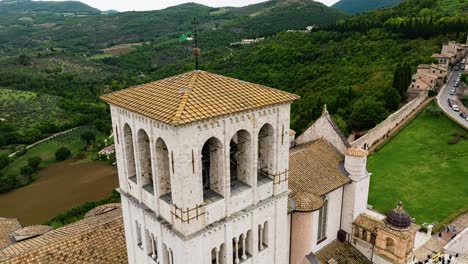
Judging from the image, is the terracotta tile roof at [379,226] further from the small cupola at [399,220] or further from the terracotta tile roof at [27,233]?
the terracotta tile roof at [27,233]

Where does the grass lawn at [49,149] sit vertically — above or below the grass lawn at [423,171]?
below

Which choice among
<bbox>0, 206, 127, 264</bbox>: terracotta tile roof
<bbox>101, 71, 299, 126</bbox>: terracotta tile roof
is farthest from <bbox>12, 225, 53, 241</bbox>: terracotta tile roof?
<bbox>101, 71, 299, 126</bbox>: terracotta tile roof

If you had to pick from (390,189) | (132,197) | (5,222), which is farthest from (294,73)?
(132,197)

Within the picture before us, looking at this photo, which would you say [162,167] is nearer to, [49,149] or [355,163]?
[355,163]

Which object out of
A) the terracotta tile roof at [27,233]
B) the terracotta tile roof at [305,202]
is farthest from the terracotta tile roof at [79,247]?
the terracotta tile roof at [305,202]

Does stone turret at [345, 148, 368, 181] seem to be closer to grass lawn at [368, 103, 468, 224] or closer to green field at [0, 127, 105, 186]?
grass lawn at [368, 103, 468, 224]

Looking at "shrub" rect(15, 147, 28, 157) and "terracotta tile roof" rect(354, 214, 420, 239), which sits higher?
"terracotta tile roof" rect(354, 214, 420, 239)

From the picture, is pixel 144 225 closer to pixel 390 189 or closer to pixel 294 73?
pixel 390 189

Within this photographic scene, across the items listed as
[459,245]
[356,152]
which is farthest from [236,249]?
[459,245]
